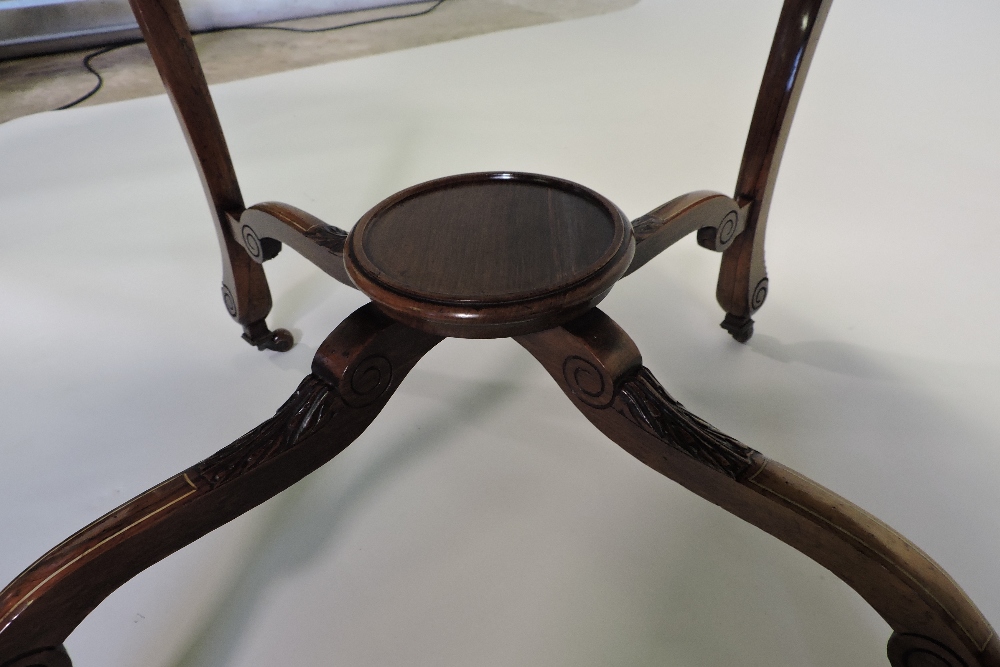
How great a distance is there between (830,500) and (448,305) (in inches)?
15.1

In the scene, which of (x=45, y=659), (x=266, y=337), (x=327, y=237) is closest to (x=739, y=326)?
Answer: (x=327, y=237)

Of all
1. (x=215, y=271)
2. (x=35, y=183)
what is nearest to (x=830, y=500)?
(x=215, y=271)

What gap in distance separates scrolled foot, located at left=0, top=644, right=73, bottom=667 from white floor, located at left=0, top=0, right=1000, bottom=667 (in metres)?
0.16

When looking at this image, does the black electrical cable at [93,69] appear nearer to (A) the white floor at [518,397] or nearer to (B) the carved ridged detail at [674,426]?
(A) the white floor at [518,397]

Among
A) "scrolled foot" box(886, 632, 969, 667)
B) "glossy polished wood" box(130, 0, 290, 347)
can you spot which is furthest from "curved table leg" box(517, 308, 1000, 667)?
"glossy polished wood" box(130, 0, 290, 347)

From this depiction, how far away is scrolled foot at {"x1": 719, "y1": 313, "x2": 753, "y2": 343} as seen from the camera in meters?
1.22

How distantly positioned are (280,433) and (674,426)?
0.40m

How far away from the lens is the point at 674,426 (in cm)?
74

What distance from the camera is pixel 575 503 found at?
3.18 ft

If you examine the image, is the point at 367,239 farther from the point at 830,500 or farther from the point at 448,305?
the point at 830,500

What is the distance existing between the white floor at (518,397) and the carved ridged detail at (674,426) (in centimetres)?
23

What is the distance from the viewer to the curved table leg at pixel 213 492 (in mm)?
644

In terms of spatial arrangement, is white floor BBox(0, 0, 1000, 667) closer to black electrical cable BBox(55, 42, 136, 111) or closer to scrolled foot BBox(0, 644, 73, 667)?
scrolled foot BBox(0, 644, 73, 667)

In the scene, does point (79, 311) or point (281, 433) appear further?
point (79, 311)
